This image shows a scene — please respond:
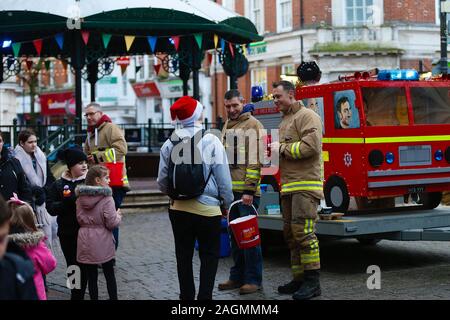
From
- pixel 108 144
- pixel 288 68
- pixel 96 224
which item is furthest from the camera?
pixel 288 68

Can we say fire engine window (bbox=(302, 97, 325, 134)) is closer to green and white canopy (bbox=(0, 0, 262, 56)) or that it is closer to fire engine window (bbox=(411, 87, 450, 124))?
fire engine window (bbox=(411, 87, 450, 124))

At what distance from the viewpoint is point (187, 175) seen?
7004mm

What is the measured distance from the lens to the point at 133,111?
54594 millimetres

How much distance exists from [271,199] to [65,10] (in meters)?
7.34

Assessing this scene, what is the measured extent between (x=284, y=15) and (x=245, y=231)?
3146cm

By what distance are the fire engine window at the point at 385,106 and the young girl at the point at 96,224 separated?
3.43 m

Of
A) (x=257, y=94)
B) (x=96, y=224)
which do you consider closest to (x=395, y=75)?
(x=257, y=94)

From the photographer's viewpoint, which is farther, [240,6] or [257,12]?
[240,6]

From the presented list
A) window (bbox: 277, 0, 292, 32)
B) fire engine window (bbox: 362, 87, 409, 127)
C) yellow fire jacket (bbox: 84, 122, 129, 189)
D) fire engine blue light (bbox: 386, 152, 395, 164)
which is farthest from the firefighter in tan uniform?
window (bbox: 277, 0, 292, 32)

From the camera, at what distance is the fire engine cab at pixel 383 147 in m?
9.27

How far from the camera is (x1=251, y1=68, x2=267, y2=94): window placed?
3960 centimetres

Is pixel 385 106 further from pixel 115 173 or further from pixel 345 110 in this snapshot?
pixel 115 173

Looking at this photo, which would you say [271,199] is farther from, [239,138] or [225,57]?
[225,57]

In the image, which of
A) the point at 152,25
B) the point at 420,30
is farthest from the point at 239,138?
the point at 420,30
